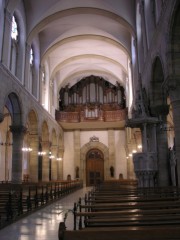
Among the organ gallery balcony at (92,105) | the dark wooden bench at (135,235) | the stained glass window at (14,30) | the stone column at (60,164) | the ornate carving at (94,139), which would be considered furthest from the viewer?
the ornate carving at (94,139)

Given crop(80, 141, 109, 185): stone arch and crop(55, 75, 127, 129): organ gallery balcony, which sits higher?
crop(55, 75, 127, 129): organ gallery balcony

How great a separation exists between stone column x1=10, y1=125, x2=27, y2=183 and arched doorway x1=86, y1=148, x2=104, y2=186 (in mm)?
15363

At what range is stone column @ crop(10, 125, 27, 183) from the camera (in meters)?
16.6

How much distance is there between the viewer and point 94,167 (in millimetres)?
31609

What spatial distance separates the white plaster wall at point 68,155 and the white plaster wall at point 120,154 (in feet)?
16.4

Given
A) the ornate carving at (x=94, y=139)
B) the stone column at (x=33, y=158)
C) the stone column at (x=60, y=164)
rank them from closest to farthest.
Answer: the stone column at (x=33, y=158) → the stone column at (x=60, y=164) → the ornate carving at (x=94, y=139)

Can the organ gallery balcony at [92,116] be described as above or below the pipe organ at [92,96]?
below

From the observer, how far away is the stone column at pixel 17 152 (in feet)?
54.4

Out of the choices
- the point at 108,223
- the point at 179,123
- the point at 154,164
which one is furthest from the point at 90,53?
the point at 108,223

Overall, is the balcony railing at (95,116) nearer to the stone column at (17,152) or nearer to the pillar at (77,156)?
the pillar at (77,156)

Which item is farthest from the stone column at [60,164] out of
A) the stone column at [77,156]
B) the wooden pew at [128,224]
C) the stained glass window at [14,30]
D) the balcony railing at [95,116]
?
the wooden pew at [128,224]

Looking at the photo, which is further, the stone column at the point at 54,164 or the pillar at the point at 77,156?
the pillar at the point at 77,156

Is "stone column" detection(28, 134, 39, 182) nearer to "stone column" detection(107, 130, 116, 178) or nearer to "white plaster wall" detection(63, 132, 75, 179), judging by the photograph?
"white plaster wall" detection(63, 132, 75, 179)

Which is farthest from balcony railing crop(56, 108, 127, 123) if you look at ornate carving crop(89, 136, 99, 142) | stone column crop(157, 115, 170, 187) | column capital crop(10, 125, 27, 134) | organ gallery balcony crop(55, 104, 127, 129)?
stone column crop(157, 115, 170, 187)
